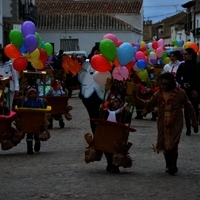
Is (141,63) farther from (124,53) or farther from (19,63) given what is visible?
(124,53)

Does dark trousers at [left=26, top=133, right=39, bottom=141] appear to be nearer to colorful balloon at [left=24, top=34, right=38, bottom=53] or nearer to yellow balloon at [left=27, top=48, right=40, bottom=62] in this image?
colorful balloon at [left=24, top=34, right=38, bottom=53]

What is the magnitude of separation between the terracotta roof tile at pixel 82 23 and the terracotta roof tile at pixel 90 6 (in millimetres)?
3327

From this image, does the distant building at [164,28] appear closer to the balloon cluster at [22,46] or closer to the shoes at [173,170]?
the balloon cluster at [22,46]

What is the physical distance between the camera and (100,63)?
1288 centimetres

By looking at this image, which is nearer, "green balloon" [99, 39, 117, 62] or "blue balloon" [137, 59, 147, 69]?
"green balloon" [99, 39, 117, 62]

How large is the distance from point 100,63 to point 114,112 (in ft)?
3.38

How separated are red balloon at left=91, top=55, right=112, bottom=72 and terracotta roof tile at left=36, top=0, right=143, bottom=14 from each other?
211 ft

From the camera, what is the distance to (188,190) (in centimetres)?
1053

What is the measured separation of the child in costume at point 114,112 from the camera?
12.1 meters

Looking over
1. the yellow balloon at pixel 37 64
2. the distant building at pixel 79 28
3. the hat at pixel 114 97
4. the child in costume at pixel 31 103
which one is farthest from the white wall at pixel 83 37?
the hat at pixel 114 97

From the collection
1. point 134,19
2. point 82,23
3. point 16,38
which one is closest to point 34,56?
point 16,38

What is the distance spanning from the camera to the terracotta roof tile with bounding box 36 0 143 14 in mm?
77500

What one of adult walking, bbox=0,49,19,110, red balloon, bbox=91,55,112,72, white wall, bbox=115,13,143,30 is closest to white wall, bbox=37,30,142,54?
white wall, bbox=115,13,143,30

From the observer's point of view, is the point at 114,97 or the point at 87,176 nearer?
the point at 87,176
